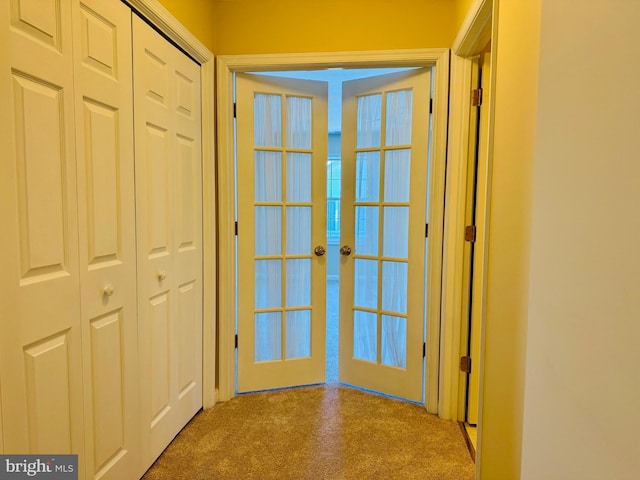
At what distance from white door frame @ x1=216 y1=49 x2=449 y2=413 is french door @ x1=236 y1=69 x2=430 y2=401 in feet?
0.24

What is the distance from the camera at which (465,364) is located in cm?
201

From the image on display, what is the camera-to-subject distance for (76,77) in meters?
1.15

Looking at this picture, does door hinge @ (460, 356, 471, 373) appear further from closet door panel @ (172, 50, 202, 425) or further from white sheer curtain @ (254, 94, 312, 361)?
closet door panel @ (172, 50, 202, 425)

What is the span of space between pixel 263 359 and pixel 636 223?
2245 mm

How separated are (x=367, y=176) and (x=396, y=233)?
0.43 meters

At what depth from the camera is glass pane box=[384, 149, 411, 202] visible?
86.9 inches

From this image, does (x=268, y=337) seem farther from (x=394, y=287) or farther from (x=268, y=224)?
(x=394, y=287)

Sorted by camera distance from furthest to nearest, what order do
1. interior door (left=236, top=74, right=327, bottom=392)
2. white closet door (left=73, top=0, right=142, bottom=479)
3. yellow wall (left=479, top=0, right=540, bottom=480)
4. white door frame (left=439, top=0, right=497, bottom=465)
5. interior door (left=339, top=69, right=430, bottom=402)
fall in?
interior door (left=236, top=74, right=327, bottom=392), interior door (left=339, top=69, right=430, bottom=402), white door frame (left=439, top=0, right=497, bottom=465), white closet door (left=73, top=0, right=142, bottom=479), yellow wall (left=479, top=0, right=540, bottom=480)

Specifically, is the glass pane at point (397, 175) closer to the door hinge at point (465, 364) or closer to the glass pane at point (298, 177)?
the glass pane at point (298, 177)

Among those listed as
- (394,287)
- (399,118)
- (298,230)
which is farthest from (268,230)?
(399,118)

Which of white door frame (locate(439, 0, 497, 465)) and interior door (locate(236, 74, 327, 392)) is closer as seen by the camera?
white door frame (locate(439, 0, 497, 465))

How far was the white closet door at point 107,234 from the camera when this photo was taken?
47.1 inches

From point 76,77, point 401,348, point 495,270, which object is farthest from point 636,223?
point 401,348

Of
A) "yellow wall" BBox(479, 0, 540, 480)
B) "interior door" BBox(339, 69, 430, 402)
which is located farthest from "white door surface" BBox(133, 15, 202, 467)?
"yellow wall" BBox(479, 0, 540, 480)
